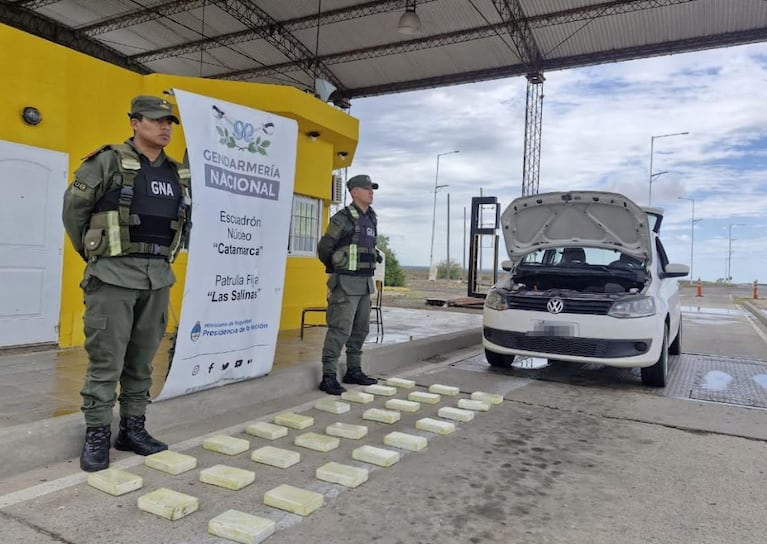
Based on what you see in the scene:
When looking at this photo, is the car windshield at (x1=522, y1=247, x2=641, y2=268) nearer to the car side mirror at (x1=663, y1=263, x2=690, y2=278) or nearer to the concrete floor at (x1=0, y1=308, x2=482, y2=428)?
the car side mirror at (x1=663, y1=263, x2=690, y2=278)

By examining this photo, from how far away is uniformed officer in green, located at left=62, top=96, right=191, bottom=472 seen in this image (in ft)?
10.1

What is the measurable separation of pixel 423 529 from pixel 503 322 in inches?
147

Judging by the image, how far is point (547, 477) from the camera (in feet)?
10.7

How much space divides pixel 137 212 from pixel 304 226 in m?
5.74

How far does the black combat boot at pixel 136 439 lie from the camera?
3361 millimetres

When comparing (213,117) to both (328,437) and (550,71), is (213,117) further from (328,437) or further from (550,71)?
(550,71)

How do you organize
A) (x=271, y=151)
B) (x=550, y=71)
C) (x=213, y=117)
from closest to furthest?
(x=213, y=117)
(x=271, y=151)
(x=550, y=71)

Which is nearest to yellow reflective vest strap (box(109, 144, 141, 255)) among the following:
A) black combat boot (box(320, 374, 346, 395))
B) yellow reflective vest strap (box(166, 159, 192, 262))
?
yellow reflective vest strap (box(166, 159, 192, 262))

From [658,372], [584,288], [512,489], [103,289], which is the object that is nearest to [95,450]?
[103,289]

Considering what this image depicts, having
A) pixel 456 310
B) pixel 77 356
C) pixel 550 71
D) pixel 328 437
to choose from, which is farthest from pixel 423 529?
pixel 550 71

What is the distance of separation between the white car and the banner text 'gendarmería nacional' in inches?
115

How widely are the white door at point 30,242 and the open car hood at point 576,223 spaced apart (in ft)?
16.7

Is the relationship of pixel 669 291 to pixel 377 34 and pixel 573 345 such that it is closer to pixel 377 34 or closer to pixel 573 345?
pixel 573 345

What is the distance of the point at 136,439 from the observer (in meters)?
3.37
